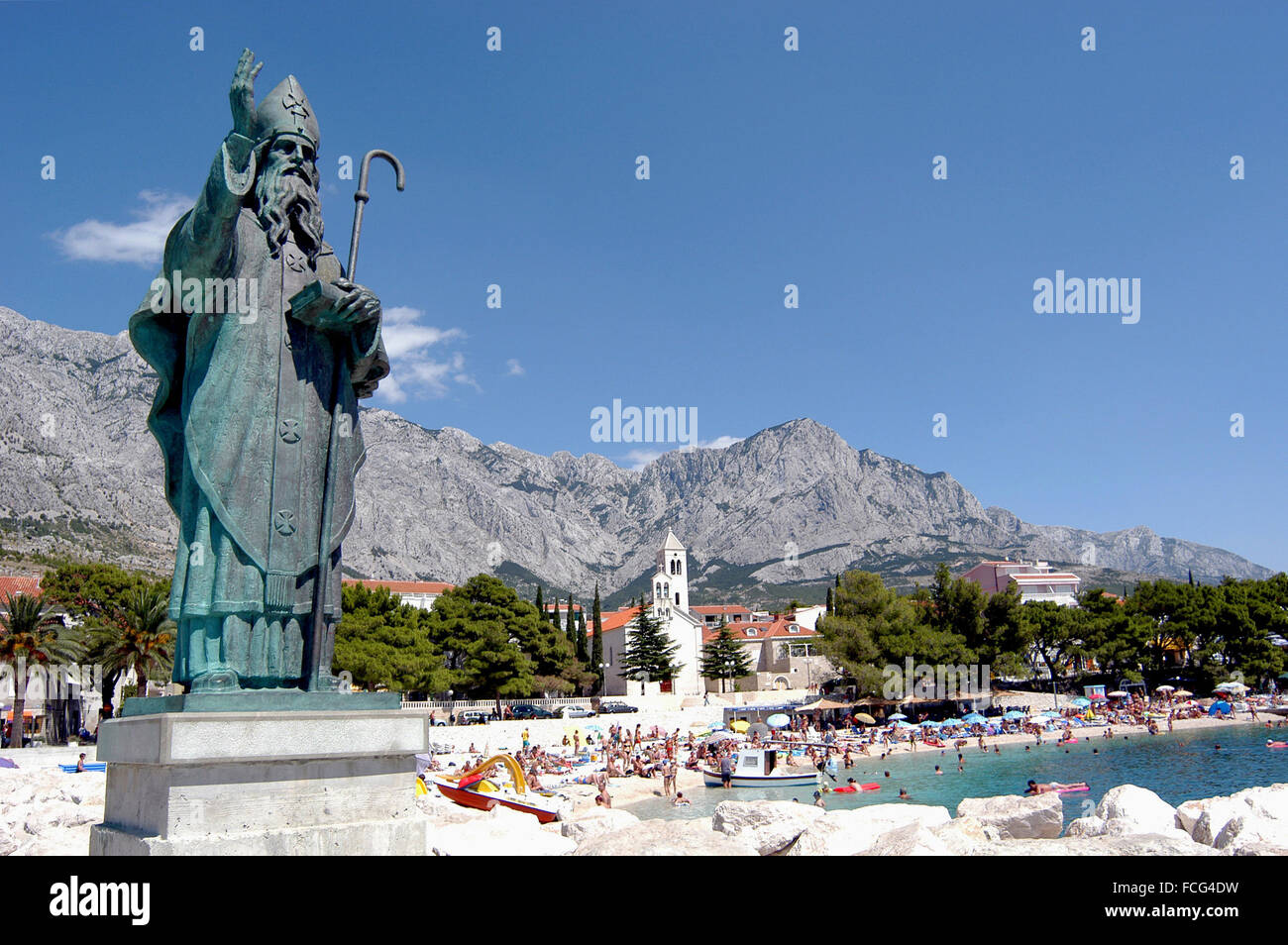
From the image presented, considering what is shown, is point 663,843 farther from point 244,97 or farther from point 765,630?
point 765,630

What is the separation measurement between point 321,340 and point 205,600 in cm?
192

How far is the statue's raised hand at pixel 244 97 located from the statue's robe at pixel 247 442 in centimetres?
12

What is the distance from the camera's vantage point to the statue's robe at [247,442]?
5.70 meters

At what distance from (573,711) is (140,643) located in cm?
2445

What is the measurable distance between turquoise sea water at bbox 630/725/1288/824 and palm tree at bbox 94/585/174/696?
19.1 metres

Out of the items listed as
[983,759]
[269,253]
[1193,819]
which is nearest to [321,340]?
[269,253]

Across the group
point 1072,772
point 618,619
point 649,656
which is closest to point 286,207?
point 1072,772

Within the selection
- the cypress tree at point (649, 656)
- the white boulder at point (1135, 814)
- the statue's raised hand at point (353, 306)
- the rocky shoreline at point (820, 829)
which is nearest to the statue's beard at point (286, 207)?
the statue's raised hand at point (353, 306)

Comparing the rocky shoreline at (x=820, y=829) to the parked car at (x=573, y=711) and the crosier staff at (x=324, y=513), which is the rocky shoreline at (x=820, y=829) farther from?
the parked car at (x=573, y=711)

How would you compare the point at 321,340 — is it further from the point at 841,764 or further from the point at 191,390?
the point at 841,764

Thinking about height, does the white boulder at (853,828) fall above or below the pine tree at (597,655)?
above

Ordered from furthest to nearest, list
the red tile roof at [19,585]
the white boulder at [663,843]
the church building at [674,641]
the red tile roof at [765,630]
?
1. the red tile roof at [765,630]
2. the church building at [674,641]
3. the red tile roof at [19,585]
4. the white boulder at [663,843]

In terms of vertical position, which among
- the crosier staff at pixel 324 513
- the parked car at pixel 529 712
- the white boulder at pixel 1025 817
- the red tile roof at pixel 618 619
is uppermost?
the crosier staff at pixel 324 513

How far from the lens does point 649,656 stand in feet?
223
